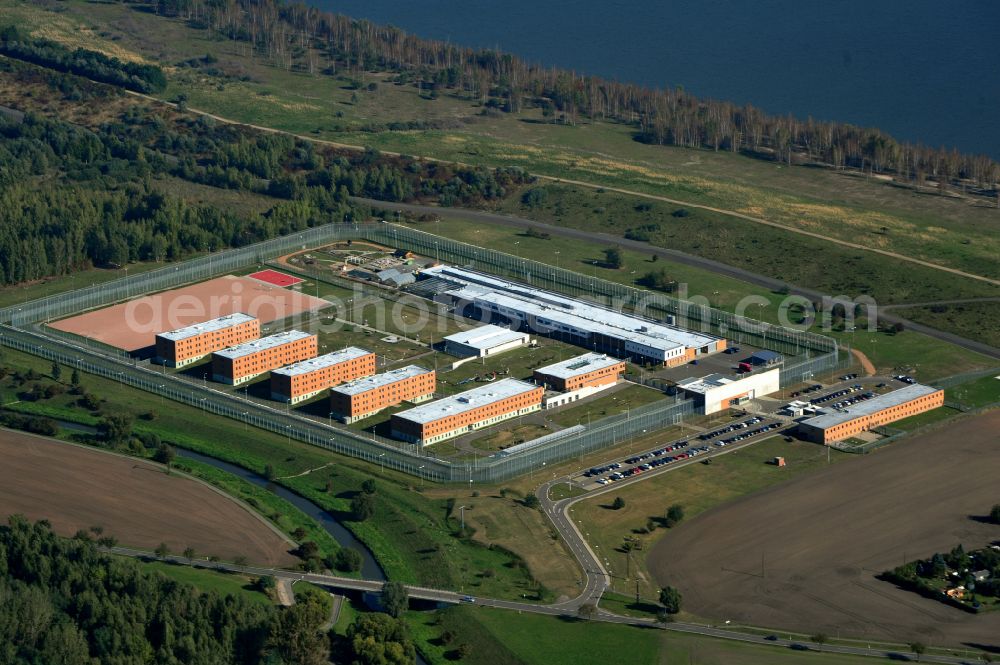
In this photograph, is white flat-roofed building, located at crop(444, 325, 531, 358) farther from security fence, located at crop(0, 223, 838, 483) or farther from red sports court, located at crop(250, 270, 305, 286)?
red sports court, located at crop(250, 270, 305, 286)

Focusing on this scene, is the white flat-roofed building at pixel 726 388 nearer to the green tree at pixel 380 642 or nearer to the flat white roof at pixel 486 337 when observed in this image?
the flat white roof at pixel 486 337

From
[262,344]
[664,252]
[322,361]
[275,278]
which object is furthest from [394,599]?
[664,252]

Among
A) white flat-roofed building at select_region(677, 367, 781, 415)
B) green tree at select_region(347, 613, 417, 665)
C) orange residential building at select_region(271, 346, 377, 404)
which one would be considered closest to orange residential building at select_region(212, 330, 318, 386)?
orange residential building at select_region(271, 346, 377, 404)

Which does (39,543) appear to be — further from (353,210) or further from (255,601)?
(353,210)

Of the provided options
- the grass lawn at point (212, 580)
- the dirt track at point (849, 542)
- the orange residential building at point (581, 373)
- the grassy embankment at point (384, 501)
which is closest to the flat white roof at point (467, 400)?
the orange residential building at point (581, 373)

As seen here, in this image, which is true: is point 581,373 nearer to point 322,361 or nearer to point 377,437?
point 377,437
